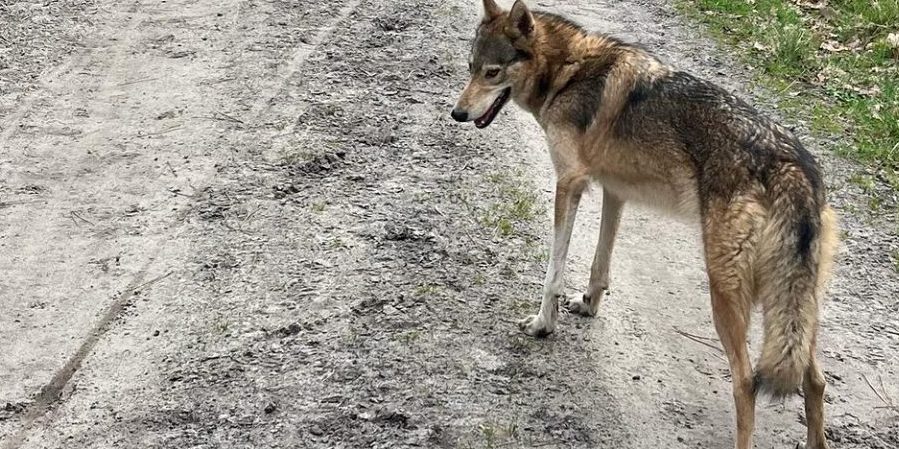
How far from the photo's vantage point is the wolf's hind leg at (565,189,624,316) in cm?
584

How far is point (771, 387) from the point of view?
13.6ft

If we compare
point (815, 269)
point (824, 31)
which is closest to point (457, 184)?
point (815, 269)

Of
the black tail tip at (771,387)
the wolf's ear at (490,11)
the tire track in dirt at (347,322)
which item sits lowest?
the tire track in dirt at (347,322)

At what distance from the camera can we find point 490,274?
6.19 meters

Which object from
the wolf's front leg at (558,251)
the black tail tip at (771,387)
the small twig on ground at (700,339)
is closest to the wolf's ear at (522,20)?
the wolf's front leg at (558,251)

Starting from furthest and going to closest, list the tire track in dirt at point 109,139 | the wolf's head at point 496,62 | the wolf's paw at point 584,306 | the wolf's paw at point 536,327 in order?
the wolf's paw at point 584,306 → the wolf's head at point 496,62 → the wolf's paw at point 536,327 → the tire track in dirt at point 109,139

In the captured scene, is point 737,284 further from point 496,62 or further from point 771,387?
point 496,62

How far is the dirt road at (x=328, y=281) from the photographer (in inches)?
193

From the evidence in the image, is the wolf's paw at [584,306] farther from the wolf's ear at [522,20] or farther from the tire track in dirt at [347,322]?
the wolf's ear at [522,20]

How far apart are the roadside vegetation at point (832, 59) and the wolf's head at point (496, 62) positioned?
3748 millimetres

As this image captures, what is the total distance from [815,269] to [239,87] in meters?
6.29

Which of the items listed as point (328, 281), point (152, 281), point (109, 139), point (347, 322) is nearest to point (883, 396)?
point (347, 322)

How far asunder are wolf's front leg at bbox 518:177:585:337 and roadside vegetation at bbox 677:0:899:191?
3.59 meters

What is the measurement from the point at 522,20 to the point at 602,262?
1.66 m
